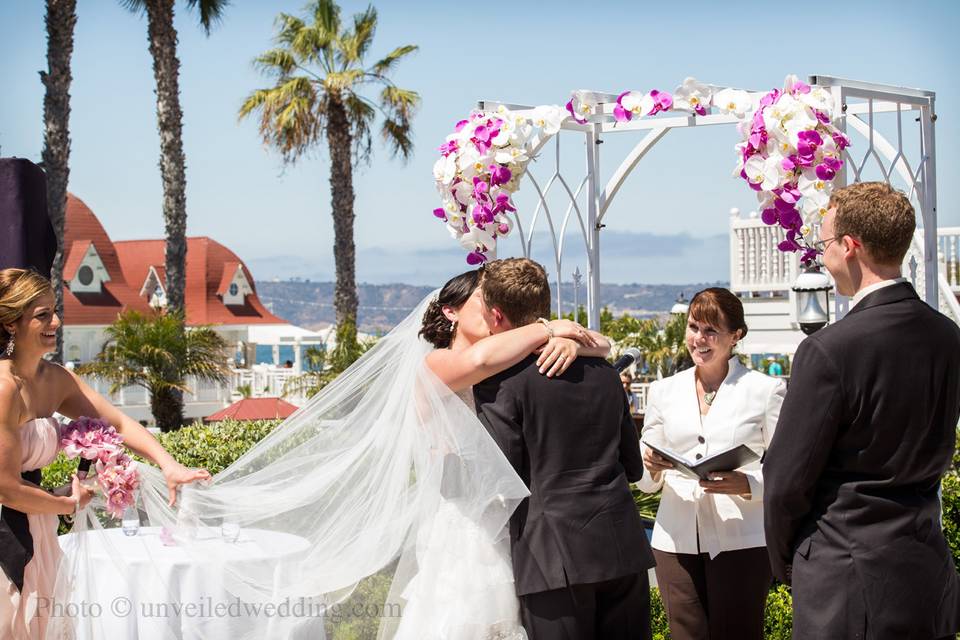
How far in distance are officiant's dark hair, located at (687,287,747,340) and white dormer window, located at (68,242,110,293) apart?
49.8 m

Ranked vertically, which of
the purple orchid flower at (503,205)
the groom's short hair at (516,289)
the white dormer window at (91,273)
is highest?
the white dormer window at (91,273)

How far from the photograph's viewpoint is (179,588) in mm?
4379

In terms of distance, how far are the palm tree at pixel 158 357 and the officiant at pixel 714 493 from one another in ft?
45.8

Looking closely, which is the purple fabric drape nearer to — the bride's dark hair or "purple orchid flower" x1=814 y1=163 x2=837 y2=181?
the bride's dark hair

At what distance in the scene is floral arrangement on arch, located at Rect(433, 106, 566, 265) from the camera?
6.11m

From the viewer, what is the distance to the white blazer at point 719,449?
4305 millimetres

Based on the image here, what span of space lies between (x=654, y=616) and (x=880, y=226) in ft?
10.5

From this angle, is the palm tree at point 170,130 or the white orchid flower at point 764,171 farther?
the palm tree at point 170,130

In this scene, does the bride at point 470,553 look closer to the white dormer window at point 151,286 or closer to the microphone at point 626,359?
the microphone at point 626,359

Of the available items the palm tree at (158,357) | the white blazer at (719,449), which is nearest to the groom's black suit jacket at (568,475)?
the white blazer at (719,449)

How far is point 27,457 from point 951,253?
61.3 feet

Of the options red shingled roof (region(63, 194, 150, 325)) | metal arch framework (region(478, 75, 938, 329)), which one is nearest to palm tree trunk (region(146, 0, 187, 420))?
metal arch framework (region(478, 75, 938, 329))

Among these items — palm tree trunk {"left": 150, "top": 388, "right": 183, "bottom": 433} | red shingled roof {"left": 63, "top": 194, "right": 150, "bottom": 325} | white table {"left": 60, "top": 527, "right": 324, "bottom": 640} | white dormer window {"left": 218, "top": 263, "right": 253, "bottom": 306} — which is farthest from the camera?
white dormer window {"left": 218, "top": 263, "right": 253, "bottom": 306}

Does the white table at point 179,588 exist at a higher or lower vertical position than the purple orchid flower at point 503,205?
lower
